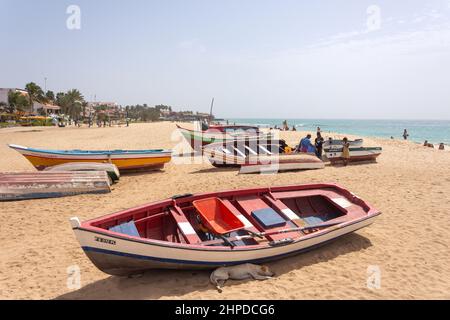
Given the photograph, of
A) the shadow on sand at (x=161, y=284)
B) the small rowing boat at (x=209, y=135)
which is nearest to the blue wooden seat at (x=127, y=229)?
the shadow on sand at (x=161, y=284)

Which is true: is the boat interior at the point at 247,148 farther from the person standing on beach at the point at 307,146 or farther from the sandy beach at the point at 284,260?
the sandy beach at the point at 284,260

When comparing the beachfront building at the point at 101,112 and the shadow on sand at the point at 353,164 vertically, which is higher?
the beachfront building at the point at 101,112

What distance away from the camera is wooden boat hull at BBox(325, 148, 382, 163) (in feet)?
59.6

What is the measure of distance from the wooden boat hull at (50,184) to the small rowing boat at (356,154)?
12.7 metres

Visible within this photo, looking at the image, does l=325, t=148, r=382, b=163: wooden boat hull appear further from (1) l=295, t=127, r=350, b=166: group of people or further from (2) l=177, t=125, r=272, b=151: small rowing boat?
(2) l=177, t=125, r=272, b=151: small rowing boat

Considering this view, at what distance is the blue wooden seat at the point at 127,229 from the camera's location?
21.4ft

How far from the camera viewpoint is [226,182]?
14188mm

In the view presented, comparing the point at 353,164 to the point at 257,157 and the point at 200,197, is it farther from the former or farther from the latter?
the point at 200,197

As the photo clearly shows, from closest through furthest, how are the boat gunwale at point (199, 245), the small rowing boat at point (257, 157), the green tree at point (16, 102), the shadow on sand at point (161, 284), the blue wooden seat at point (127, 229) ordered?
1. the boat gunwale at point (199, 245)
2. the shadow on sand at point (161, 284)
3. the blue wooden seat at point (127, 229)
4. the small rowing boat at point (257, 157)
5. the green tree at point (16, 102)

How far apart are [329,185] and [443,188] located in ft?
21.7

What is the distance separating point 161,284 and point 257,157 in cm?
1078
